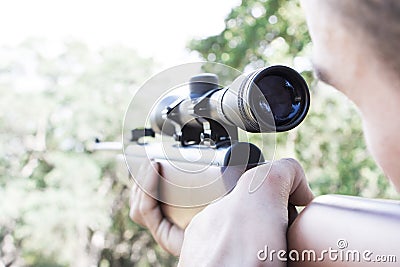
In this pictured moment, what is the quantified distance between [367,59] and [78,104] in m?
3.68

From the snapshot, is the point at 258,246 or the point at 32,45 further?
the point at 32,45

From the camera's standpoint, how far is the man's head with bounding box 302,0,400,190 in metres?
0.34

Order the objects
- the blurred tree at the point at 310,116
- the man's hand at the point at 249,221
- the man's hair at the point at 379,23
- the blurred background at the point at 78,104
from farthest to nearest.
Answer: the blurred background at the point at 78,104 < the blurred tree at the point at 310,116 < the man's hand at the point at 249,221 < the man's hair at the point at 379,23

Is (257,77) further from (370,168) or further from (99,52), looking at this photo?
(99,52)

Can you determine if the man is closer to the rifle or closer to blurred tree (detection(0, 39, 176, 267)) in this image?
the rifle

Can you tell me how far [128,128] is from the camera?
1.15 m

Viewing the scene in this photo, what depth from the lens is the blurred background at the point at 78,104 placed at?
147 inches

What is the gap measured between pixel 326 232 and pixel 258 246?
7 centimetres

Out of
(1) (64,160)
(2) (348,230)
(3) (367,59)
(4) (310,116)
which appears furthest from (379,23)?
(1) (64,160)

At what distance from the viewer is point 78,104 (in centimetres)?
390

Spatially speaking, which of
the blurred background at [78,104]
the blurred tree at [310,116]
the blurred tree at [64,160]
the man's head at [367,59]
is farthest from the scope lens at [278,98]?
the blurred tree at [64,160]

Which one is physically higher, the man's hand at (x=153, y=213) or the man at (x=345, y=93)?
the man at (x=345, y=93)

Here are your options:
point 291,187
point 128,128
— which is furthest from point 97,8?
point 291,187

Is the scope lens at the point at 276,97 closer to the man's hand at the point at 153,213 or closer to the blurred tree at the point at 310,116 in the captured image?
the man's hand at the point at 153,213
